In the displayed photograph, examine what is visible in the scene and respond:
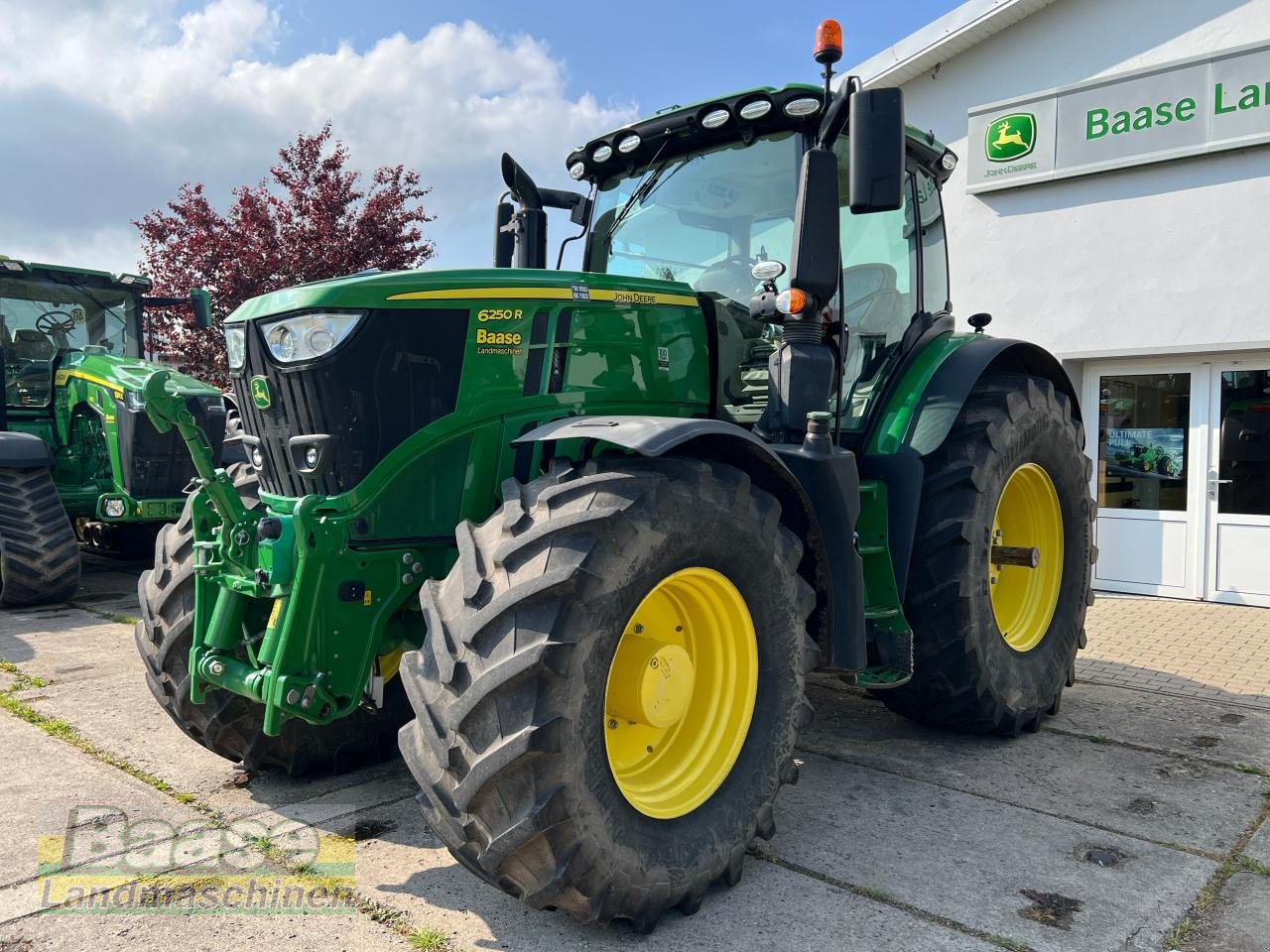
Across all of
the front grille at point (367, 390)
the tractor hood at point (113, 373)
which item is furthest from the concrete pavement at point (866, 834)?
the tractor hood at point (113, 373)

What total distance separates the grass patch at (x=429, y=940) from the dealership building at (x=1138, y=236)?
7380 millimetres

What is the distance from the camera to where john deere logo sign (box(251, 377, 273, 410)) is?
10.4 ft

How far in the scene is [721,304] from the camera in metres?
3.88

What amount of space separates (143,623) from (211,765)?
710 mm

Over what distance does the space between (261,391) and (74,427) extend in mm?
7020

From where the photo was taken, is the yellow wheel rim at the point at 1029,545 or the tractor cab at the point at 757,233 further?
the yellow wheel rim at the point at 1029,545

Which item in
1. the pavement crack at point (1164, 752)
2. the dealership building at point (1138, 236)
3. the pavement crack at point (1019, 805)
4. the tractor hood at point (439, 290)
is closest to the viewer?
the tractor hood at point (439, 290)

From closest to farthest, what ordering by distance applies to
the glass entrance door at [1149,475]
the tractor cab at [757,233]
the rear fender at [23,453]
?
the tractor cab at [757,233] < the rear fender at [23,453] < the glass entrance door at [1149,475]

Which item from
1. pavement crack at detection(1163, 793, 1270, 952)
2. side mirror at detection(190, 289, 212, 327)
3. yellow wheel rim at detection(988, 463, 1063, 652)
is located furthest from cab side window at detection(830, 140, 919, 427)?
side mirror at detection(190, 289, 212, 327)

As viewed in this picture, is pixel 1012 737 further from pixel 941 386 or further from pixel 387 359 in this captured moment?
pixel 387 359

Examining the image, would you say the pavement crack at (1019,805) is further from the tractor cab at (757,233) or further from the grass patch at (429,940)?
the grass patch at (429,940)

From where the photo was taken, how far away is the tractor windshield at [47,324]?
29.7ft

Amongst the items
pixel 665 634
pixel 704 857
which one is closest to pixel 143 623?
pixel 665 634

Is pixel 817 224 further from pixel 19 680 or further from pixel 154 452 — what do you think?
pixel 154 452
